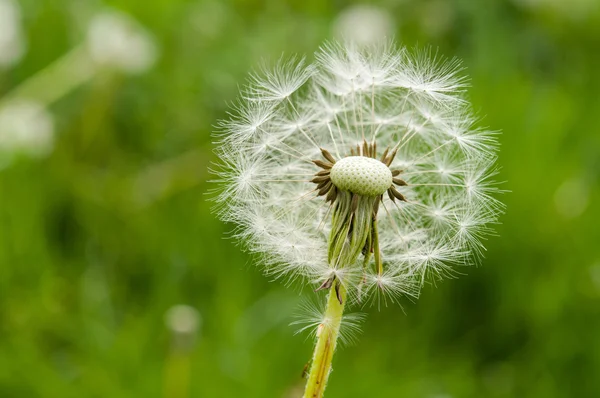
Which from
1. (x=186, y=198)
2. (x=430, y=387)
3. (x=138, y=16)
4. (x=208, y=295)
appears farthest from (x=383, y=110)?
(x=138, y=16)

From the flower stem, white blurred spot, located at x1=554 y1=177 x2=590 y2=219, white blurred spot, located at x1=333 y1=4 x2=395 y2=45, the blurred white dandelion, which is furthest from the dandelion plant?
white blurred spot, located at x1=333 y1=4 x2=395 y2=45

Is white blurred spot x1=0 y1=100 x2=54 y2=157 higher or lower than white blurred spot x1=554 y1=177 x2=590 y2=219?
below

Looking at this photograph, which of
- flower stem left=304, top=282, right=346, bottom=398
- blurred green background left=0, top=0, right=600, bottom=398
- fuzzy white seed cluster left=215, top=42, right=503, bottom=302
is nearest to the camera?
flower stem left=304, top=282, right=346, bottom=398

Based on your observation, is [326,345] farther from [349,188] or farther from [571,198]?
[571,198]

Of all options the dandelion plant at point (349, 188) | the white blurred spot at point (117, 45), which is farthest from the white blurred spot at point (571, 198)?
the dandelion plant at point (349, 188)

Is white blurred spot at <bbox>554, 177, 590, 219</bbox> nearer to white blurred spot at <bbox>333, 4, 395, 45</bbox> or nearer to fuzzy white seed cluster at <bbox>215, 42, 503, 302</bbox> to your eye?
white blurred spot at <bbox>333, 4, 395, 45</bbox>

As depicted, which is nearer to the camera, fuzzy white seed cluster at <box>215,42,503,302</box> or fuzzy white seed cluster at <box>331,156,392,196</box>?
fuzzy white seed cluster at <box>331,156,392,196</box>

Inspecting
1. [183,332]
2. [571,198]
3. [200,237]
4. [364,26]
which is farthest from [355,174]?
[364,26]
